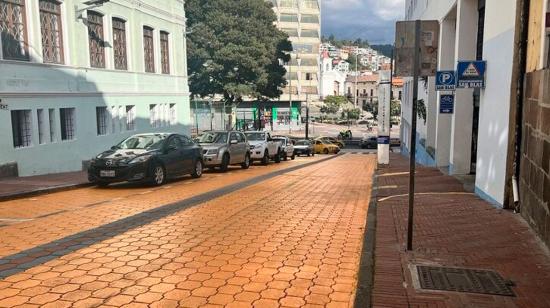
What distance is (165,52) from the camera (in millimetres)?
25719

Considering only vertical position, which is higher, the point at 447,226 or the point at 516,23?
the point at 516,23

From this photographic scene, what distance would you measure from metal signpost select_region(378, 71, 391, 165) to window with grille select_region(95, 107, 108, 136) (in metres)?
12.3

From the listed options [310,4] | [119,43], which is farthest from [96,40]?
[310,4]

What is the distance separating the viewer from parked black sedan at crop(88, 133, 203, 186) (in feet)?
38.5

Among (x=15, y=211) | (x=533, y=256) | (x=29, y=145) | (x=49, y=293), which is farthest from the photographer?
(x=29, y=145)

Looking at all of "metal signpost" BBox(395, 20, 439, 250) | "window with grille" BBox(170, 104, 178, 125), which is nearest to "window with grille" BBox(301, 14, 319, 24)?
"window with grille" BBox(170, 104, 178, 125)

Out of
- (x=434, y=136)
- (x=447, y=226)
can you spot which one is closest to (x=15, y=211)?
(x=447, y=226)

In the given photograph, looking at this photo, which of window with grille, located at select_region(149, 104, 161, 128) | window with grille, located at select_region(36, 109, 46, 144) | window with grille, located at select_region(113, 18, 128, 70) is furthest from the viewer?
window with grille, located at select_region(149, 104, 161, 128)

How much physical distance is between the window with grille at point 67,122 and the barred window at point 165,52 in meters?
8.50

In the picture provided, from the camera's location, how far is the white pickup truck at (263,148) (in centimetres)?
2109

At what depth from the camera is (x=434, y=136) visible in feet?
61.0

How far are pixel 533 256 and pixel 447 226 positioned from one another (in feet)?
5.15

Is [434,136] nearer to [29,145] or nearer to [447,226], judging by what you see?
[447,226]

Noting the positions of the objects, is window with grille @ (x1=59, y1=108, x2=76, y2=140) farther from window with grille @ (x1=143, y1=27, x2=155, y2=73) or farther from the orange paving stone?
the orange paving stone
